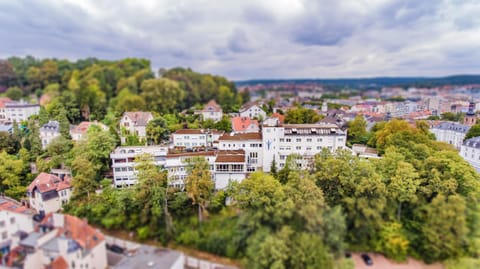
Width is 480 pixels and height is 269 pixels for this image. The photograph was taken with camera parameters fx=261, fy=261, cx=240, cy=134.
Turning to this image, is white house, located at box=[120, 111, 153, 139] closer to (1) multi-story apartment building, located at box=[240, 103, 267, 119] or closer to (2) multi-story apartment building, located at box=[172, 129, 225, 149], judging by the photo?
(2) multi-story apartment building, located at box=[172, 129, 225, 149]

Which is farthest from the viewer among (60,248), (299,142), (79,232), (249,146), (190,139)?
(190,139)

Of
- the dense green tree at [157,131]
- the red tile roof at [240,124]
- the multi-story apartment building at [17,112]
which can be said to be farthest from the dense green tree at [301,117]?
the multi-story apartment building at [17,112]

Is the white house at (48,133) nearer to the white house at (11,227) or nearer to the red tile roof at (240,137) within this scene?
the white house at (11,227)

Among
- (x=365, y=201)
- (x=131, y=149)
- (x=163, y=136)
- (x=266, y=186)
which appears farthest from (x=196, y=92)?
(x=365, y=201)

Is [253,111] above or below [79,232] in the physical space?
above

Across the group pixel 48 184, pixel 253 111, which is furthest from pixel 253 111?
pixel 48 184

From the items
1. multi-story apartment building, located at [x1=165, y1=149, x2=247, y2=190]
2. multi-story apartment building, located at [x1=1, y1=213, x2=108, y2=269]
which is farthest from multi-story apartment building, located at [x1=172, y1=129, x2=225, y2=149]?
multi-story apartment building, located at [x1=1, y1=213, x2=108, y2=269]

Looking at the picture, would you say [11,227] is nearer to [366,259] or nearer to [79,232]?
[79,232]
